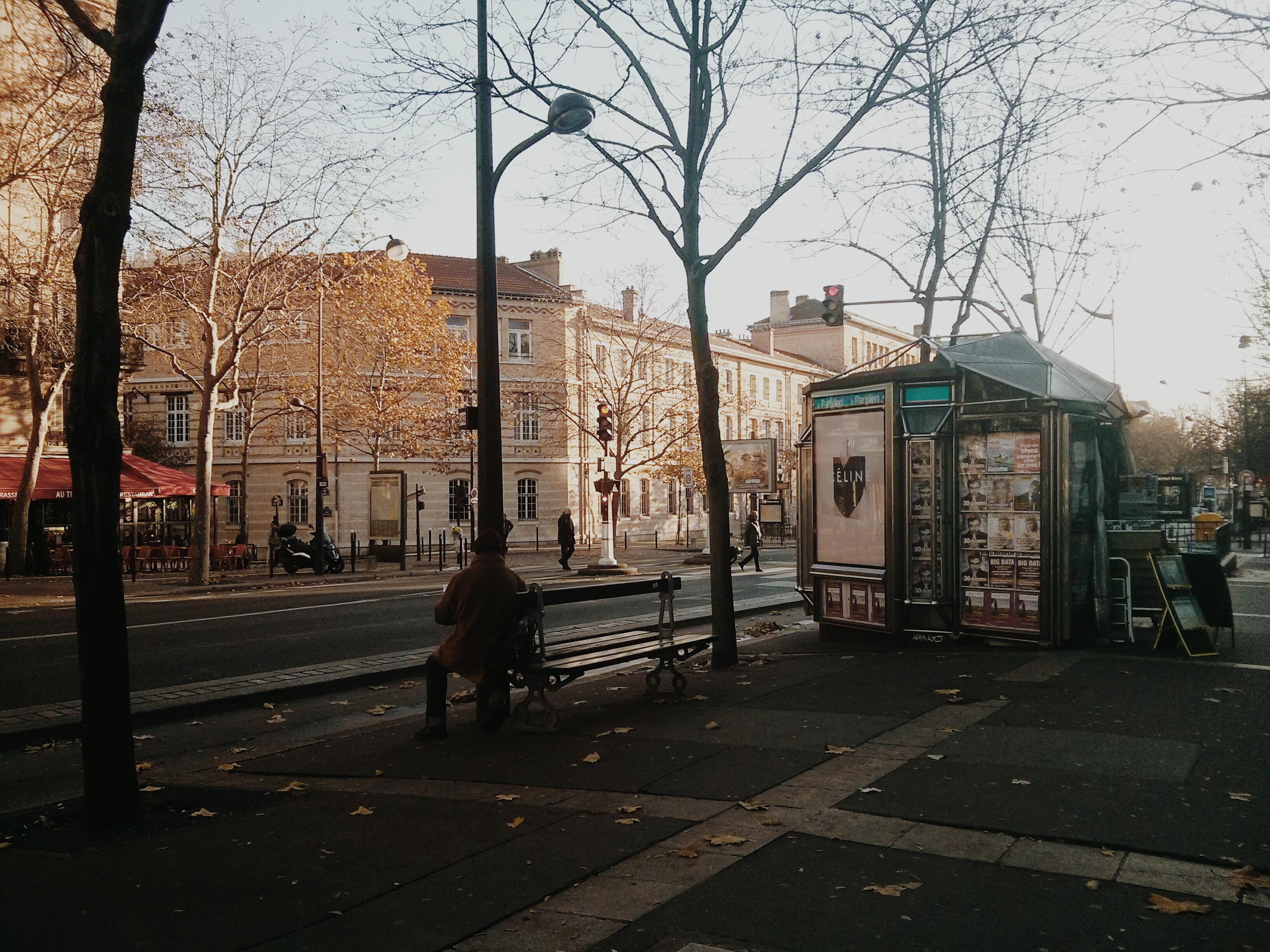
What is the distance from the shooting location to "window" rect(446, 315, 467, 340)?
53.0 m

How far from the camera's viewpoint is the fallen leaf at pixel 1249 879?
435cm

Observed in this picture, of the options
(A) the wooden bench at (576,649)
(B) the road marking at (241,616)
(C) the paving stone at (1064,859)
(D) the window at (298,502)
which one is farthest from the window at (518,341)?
(C) the paving stone at (1064,859)

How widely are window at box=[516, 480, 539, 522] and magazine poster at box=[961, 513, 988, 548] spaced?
4364cm

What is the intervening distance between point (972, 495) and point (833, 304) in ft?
19.4

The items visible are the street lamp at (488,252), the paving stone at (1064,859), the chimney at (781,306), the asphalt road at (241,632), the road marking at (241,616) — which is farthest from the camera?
the chimney at (781,306)

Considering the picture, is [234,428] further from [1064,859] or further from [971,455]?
[1064,859]

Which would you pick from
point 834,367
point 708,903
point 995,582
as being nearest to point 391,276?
point 995,582

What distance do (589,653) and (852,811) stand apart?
11.6ft

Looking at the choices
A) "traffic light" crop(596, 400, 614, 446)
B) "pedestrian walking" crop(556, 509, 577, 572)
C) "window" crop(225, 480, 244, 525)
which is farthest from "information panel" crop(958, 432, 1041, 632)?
"window" crop(225, 480, 244, 525)

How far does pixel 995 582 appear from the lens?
11242 mm

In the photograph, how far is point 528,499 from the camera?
178 feet

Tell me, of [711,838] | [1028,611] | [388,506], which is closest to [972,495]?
[1028,611]

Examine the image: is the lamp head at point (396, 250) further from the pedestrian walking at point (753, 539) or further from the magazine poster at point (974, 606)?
the magazine poster at point (974, 606)

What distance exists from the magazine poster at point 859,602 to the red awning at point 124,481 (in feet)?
76.7
